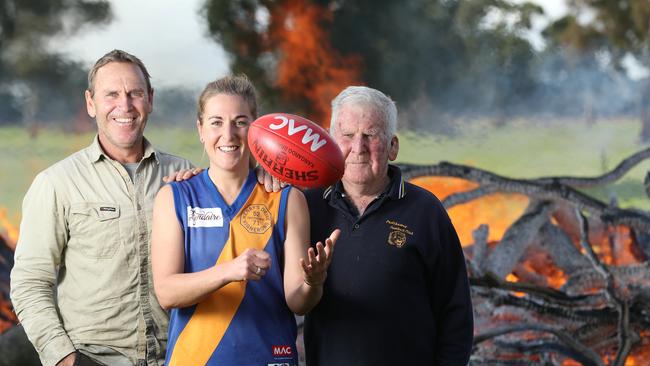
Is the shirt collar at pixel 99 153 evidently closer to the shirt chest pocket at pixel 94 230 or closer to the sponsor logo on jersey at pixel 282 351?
the shirt chest pocket at pixel 94 230

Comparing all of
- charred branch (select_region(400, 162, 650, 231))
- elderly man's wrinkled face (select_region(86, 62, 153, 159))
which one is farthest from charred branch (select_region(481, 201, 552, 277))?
elderly man's wrinkled face (select_region(86, 62, 153, 159))

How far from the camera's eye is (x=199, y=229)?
2.49 metres

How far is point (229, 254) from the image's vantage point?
2457 mm

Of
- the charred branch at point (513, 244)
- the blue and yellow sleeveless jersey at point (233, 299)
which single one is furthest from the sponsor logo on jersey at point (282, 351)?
the charred branch at point (513, 244)

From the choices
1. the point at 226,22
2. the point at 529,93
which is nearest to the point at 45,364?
the point at 226,22

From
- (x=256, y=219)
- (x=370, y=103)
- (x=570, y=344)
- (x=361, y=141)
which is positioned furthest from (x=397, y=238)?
(x=570, y=344)

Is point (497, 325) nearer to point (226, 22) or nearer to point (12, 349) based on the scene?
point (226, 22)

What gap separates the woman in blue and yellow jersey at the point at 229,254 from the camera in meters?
2.42

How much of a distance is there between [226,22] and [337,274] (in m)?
3.93

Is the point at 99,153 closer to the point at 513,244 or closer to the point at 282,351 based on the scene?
the point at 282,351

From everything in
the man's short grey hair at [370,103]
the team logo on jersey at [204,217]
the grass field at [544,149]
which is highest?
the grass field at [544,149]

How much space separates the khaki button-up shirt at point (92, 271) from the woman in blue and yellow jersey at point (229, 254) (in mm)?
402

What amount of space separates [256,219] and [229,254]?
138mm

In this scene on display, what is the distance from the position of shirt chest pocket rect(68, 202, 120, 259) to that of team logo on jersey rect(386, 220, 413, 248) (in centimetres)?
89
